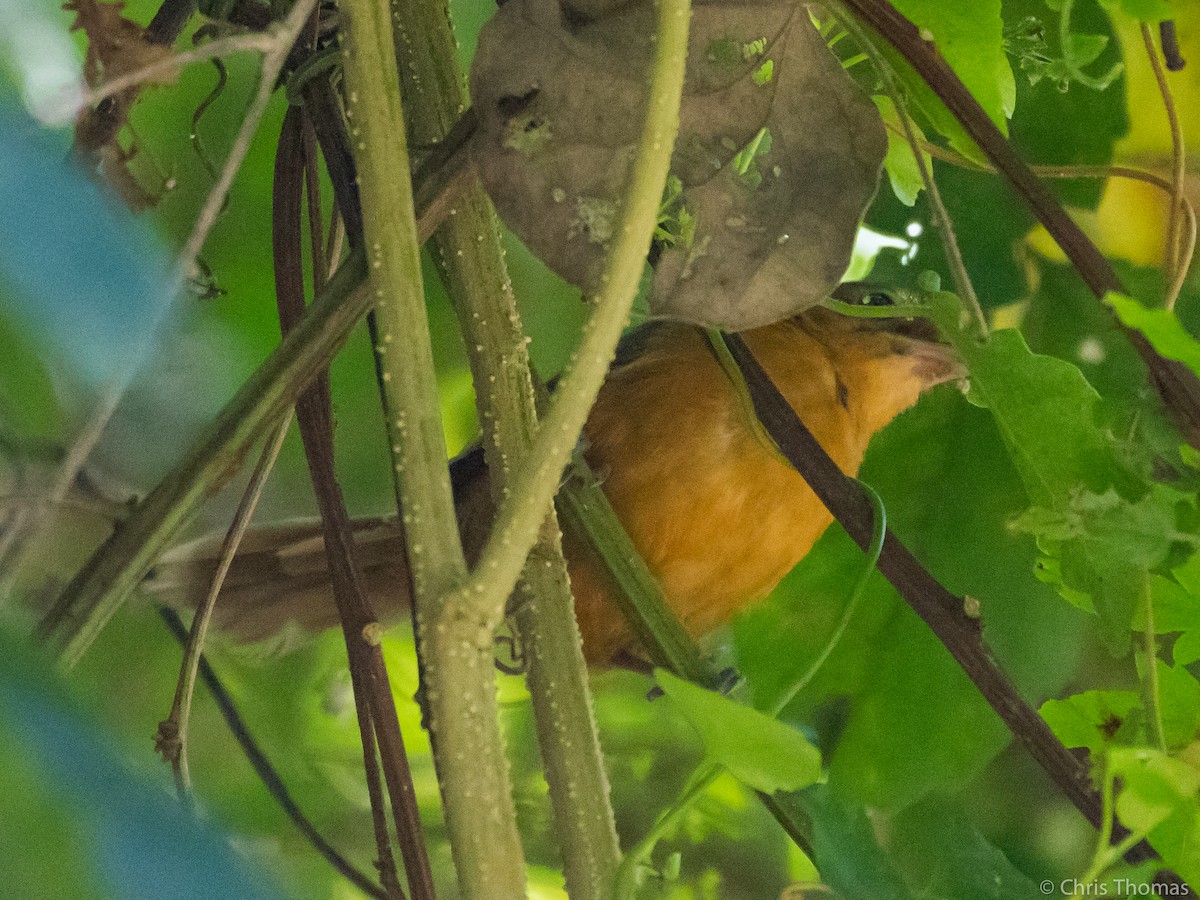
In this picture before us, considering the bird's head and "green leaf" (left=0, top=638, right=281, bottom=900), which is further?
the bird's head

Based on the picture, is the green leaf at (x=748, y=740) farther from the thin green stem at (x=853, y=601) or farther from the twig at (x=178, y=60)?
the twig at (x=178, y=60)

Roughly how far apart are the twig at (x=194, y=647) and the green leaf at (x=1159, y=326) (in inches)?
16.7

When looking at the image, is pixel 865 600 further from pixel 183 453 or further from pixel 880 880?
pixel 183 453

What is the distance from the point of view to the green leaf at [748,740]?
1.40ft

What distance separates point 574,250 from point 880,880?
1.14ft

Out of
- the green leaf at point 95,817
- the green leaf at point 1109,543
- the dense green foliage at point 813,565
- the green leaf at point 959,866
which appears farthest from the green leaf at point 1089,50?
the green leaf at point 95,817

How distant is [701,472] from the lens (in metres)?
1.17

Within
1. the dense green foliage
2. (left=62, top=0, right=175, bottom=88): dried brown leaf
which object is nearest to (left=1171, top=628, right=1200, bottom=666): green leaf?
the dense green foliage

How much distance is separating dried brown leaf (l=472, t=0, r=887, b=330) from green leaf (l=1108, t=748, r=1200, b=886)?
0.77ft

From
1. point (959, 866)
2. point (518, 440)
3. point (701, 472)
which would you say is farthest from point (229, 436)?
point (701, 472)

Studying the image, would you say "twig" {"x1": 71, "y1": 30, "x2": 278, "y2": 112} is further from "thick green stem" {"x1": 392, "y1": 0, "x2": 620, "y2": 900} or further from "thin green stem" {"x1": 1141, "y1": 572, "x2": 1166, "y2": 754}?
"thin green stem" {"x1": 1141, "y1": 572, "x2": 1166, "y2": 754}

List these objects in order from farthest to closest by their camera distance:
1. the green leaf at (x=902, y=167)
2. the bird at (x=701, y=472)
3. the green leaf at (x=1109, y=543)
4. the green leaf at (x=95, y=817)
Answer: the bird at (x=701, y=472) < the green leaf at (x=902, y=167) < the green leaf at (x=1109, y=543) < the green leaf at (x=95, y=817)

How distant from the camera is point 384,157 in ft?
1.50

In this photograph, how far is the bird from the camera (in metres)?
1.17
